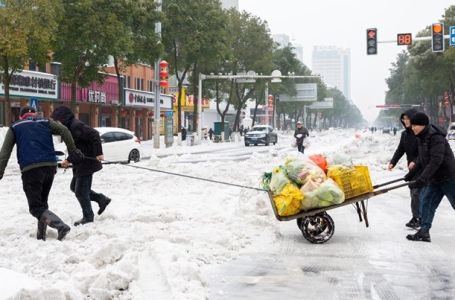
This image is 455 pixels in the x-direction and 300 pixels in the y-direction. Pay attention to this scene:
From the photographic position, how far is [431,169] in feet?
25.0

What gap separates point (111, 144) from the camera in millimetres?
23422

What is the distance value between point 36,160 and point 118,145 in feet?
54.8

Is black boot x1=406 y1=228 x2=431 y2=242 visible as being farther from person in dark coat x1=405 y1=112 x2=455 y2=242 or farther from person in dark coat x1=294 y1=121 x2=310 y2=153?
person in dark coat x1=294 y1=121 x2=310 y2=153

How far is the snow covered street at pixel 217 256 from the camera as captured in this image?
210 inches

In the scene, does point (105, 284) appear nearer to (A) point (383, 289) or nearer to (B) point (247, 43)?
(A) point (383, 289)

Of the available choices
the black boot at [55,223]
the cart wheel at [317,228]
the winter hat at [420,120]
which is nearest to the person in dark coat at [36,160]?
the black boot at [55,223]

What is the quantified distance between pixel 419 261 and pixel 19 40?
21037 mm

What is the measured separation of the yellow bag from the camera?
757 centimetres

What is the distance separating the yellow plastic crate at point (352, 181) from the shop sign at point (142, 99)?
43579 mm

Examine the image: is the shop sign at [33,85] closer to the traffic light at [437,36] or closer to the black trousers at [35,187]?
the traffic light at [437,36]

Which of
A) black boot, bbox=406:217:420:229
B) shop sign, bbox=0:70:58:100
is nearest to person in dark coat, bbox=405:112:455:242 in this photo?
black boot, bbox=406:217:420:229

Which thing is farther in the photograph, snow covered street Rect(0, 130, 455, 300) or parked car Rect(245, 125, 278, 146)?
parked car Rect(245, 125, 278, 146)

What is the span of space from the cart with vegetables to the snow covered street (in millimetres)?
289

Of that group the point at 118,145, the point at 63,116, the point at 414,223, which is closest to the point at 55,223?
the point at 63,116
